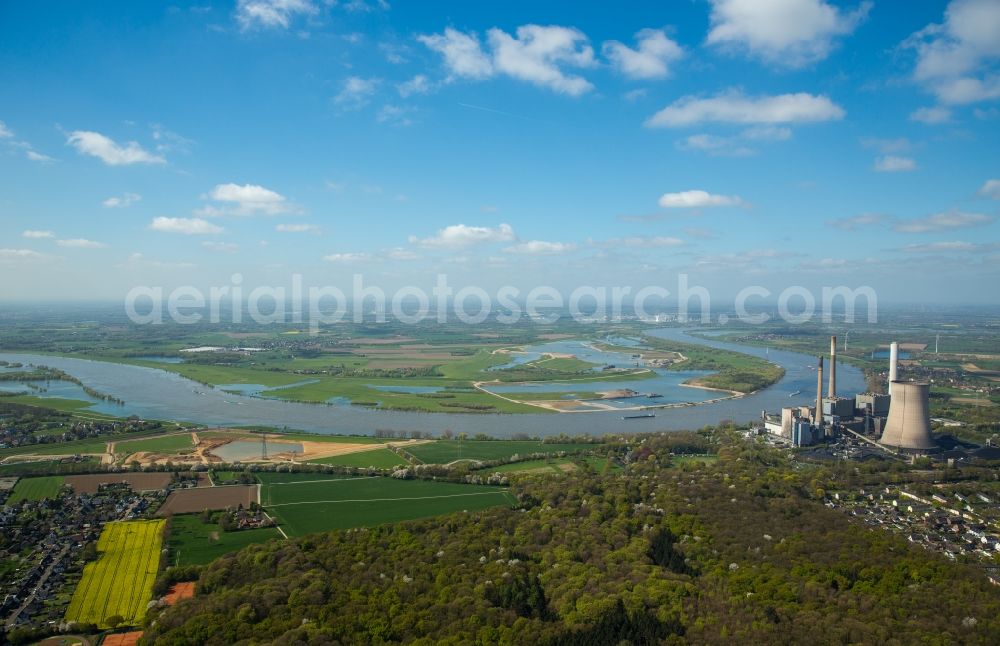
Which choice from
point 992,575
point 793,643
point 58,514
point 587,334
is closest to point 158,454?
point 58,514

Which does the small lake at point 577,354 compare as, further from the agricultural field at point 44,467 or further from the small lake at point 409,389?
the agricultural field at point 44,467

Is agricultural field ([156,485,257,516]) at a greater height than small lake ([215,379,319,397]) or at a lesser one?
Result: lesser

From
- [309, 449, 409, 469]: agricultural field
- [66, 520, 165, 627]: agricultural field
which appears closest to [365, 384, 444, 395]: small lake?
[309, 449, 409, 469]: agricultural field

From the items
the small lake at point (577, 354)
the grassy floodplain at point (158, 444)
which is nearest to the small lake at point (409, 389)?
the small lake at point (577, 354)

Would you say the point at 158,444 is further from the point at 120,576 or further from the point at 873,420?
the point at 873,420

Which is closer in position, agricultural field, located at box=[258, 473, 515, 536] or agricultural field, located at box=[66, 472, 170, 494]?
agricultural field, located at box=[258, 473, 515, 536]

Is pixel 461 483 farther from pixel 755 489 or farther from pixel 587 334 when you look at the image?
pixel 587 334

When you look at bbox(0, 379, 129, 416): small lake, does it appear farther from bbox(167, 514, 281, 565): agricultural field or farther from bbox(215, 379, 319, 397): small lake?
bbox(167, 514, 281, 565): agricultural field
